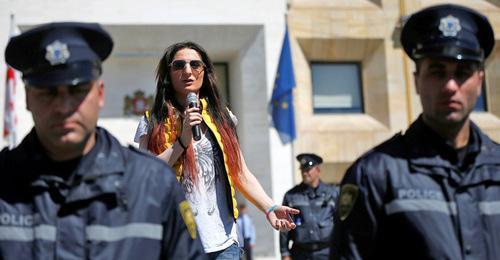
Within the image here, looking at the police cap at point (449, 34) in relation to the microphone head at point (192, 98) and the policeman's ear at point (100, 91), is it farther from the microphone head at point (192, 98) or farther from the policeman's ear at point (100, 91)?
the microphone head at point (192, 98)

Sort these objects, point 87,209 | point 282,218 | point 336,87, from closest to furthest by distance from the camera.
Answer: point 87,209
point 282,218
point 336,87

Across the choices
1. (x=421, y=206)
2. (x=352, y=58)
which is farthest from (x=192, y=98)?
(x=352, y=58)

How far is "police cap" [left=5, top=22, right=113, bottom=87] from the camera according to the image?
293 centimetres

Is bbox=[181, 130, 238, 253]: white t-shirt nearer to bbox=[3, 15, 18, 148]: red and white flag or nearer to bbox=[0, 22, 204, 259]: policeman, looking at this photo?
bbox=[0, 22, 204, 259]: policeman

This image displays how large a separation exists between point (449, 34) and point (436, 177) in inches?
22.0

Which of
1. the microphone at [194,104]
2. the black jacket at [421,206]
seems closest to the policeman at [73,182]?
Result: the black jacket at [421,206]

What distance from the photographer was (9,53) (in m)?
3.10

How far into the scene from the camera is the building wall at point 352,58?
18.7 m

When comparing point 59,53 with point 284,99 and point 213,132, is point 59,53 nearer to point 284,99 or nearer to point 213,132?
point 213,132

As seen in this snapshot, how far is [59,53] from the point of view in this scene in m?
2.95

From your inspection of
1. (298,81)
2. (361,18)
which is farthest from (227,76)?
(361,18)

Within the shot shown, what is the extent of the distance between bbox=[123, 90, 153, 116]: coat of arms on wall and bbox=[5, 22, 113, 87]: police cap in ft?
50.4

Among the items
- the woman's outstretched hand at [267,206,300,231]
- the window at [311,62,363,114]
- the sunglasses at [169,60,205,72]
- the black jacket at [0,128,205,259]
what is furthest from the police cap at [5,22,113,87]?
the window at [311,62,363,114]

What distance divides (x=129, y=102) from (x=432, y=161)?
616 inches
